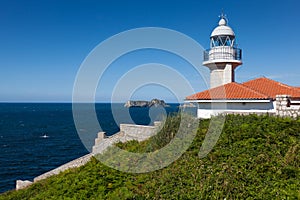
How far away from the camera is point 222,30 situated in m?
18.6

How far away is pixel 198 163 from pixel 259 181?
2039 millimetres

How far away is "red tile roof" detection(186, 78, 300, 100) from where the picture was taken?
14.3 metres

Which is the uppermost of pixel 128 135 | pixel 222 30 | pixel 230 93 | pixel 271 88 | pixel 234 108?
pixel 222 30

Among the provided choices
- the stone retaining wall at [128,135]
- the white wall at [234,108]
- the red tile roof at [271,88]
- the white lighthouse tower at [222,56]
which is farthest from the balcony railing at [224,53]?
the stone retaining wall at [128,135]

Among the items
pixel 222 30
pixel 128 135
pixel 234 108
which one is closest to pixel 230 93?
pixel 234 108

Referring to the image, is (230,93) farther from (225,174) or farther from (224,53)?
(225,174)

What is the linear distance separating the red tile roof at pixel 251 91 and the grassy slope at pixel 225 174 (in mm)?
3501

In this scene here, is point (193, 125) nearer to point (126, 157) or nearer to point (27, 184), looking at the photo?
point (126, 157)

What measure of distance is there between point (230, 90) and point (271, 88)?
9.53 feet

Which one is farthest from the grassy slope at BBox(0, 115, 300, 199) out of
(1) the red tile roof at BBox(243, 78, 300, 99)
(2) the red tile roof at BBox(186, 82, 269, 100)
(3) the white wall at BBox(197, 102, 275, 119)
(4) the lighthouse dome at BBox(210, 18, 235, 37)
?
(4) the lighthouse dome at BBox(210, 18, 235, 37)

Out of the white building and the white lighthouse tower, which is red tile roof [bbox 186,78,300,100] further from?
the white lighthouse tower

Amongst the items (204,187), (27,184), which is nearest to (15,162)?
(27,184)

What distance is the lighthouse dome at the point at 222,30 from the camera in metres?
18.5

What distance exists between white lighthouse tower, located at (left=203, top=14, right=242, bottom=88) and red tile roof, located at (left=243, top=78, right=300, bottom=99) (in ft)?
5.68
